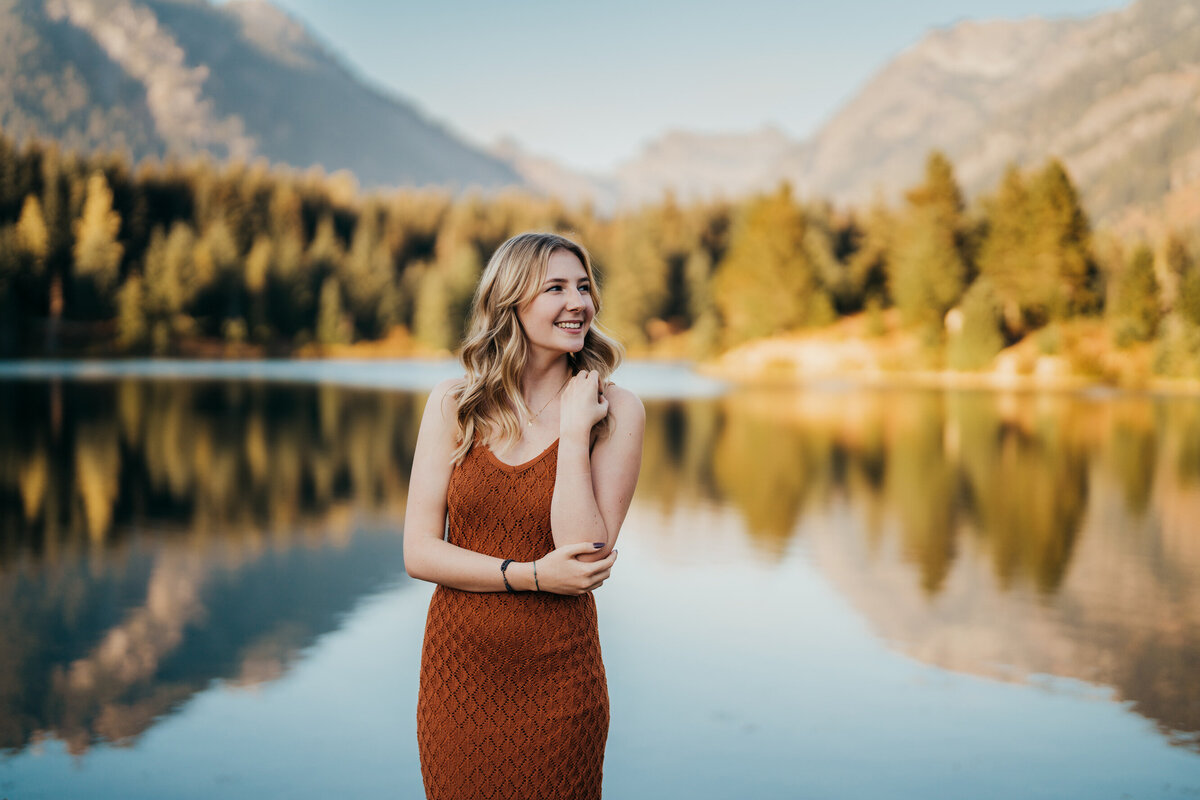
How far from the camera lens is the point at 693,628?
759 cm

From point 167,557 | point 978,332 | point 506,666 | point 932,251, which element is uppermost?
point 932,251

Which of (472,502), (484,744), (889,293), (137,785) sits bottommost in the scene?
(137,785)

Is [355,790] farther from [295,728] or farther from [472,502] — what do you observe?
[472,502]

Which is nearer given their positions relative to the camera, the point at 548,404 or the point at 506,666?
the point at 506,666

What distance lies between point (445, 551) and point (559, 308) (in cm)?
63

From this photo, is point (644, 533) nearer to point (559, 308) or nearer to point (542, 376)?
point (542, 376)

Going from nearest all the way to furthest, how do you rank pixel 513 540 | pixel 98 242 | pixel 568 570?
pixel 568 570
pixel 513 540
pixel 98 242

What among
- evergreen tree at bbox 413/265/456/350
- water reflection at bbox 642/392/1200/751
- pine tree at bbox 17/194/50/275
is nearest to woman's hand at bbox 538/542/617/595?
water reflection at bbox 642/392/1200/751

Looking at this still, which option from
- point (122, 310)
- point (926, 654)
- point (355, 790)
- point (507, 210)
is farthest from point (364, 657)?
point (507, 210)

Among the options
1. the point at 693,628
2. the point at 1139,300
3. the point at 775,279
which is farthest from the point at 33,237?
the point at 693,628

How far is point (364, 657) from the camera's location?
A: 677 centimetres

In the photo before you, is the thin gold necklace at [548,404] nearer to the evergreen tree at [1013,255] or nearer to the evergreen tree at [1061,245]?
the evergreen tree at [1061,245]

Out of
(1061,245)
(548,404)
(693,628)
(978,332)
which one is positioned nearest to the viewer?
(548,404)

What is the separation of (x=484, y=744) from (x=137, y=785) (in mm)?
3142
